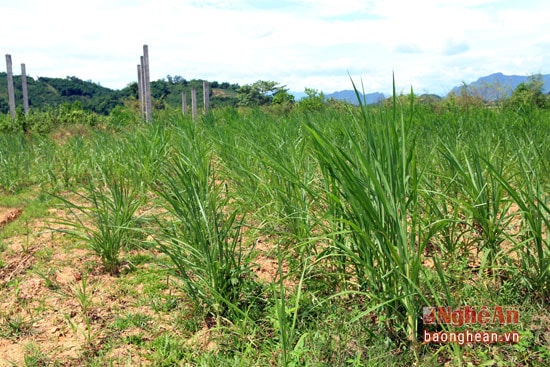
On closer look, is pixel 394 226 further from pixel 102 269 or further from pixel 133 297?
pixel 102 269

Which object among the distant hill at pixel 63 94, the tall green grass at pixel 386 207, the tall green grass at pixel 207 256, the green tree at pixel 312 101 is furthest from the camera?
the distant hill at pixel 63 94

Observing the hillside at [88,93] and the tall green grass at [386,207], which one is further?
the hillside at [88,93]

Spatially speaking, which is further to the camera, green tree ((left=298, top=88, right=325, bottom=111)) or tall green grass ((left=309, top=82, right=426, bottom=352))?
green tree ((left=298, top=88, right=325, bottom=111))

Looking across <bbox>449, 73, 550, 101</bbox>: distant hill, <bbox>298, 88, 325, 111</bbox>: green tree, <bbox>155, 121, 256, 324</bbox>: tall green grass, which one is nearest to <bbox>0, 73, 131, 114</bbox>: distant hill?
<bbox>298, 88, 325, 111</bbox>: green tree

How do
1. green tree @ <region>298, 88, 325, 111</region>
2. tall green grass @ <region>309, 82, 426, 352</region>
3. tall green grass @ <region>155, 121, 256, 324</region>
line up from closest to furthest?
tall green grass @ <region>309, 82, 426, 352</region> < tall green grass @ <region>155, 121, 256, 324</region> < green tree @ <region>298, 88, 325, 111</region>

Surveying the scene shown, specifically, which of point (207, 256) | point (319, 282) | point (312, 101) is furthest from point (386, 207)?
point (312, 101)

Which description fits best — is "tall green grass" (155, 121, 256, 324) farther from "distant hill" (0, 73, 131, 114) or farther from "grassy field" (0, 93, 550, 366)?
"distant hill" (0, 73, 131, 114)

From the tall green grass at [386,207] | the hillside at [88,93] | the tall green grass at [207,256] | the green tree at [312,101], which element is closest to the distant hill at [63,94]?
the hillside at [88,93]

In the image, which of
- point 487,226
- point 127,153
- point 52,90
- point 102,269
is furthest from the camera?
point 52,90

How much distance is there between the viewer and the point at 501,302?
1.73m

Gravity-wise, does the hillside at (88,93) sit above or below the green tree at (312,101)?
above

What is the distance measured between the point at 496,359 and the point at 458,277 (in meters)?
0.38

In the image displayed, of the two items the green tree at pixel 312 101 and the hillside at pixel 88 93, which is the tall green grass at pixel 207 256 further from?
the hillside at pixel 88 93

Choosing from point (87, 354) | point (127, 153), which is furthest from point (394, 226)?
point (127, 153)
